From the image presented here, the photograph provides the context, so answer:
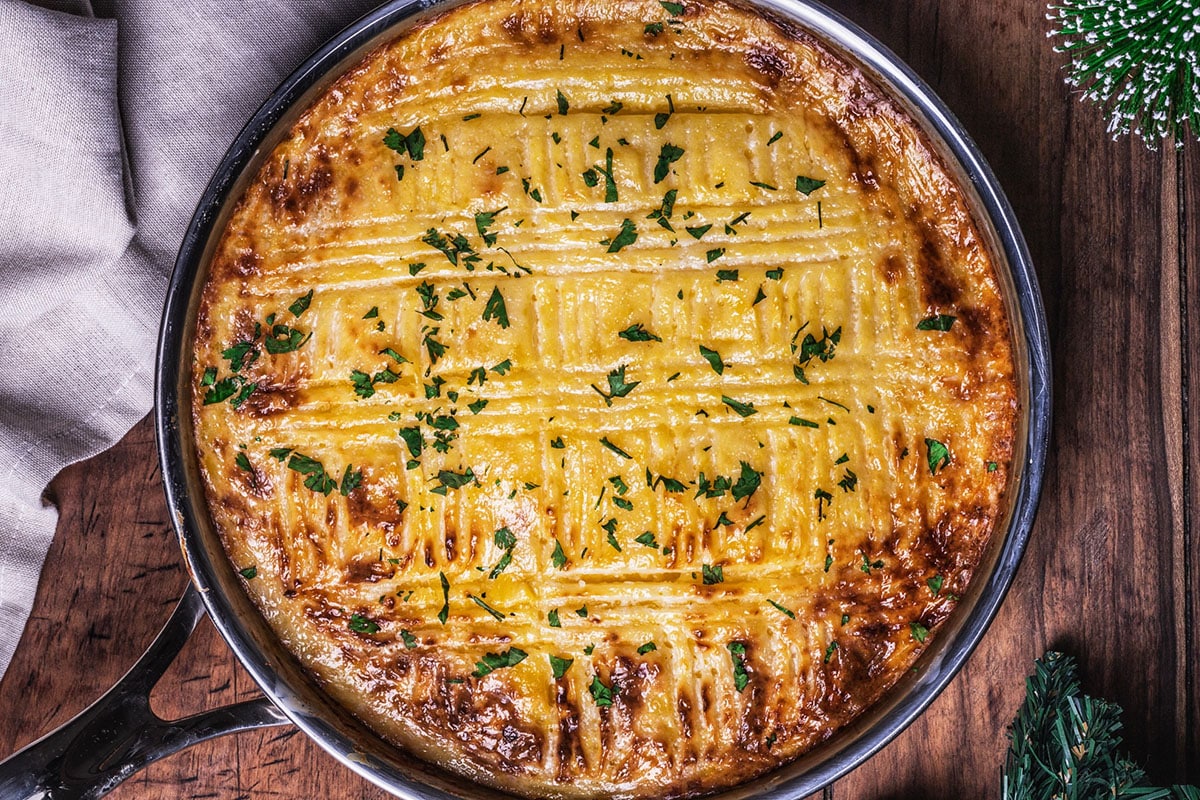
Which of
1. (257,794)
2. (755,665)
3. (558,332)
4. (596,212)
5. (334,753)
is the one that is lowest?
(257,794)

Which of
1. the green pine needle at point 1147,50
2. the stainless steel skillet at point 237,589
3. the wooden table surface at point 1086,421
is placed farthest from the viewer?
the wooden table surface at point 1086,421

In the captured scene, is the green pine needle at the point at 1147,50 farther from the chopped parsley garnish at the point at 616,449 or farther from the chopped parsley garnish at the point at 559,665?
the chopped parsley garnish at the point at 559,665

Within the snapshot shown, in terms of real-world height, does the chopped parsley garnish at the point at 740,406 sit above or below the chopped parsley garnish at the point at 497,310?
below

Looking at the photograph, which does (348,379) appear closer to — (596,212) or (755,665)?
(596,212)

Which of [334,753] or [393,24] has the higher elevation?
[393,24]

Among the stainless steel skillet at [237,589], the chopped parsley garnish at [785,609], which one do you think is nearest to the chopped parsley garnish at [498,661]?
the stainless steel skillet at [237,589]

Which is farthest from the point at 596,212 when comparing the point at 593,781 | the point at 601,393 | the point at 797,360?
the point at 593,781

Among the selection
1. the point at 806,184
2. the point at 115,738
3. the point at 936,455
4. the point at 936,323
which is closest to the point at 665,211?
the point at 806,184
